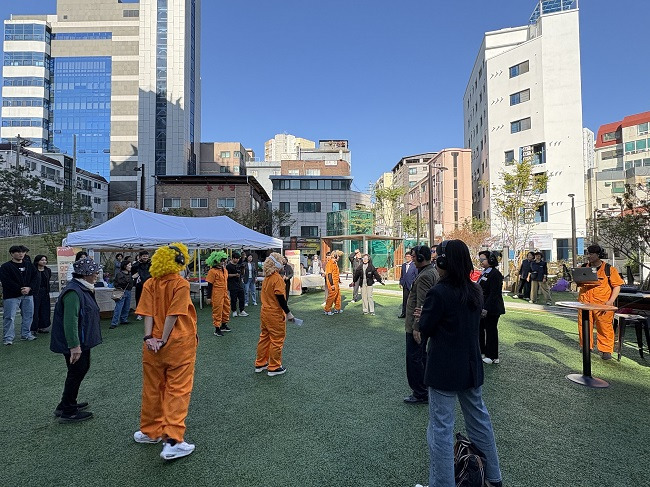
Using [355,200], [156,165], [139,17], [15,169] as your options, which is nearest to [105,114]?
[156,165]

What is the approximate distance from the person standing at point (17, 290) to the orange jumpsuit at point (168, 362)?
20.4 ft

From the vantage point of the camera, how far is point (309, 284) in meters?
17.5

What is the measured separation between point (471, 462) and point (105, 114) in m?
75.0

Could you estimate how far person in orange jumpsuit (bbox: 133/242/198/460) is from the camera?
10.8 feet

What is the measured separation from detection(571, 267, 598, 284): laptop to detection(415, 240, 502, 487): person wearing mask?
4360 mm

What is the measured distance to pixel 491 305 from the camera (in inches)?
234

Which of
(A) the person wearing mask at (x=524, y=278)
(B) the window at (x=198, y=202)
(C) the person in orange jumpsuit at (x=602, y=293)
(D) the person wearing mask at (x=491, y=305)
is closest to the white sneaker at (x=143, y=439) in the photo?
(D) the person wearing mask at (x=491, y=305)

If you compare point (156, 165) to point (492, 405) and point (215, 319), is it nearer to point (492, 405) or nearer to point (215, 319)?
point (215, 319)

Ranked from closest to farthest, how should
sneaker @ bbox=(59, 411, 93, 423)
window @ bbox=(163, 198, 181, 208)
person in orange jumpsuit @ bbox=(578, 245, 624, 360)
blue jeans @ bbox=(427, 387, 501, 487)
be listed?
blue jeans @ bbox=(427, 387, 501, 487) < sneaker @ bbox=(59, 411, 93, 423) < person in orange jumpsuit @ bbox=(578, 245, 624, 360) < window @ bbox=(163, 198, 181, 208)

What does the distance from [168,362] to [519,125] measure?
45.1 metres

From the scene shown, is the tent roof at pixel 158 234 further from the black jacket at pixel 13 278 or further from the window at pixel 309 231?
the window at pixel 309 231

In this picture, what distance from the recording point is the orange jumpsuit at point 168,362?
10.9ft

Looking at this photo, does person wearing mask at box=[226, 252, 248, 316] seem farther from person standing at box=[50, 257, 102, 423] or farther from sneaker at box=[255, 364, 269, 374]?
person standing at box=[50, 257, 102, 423]

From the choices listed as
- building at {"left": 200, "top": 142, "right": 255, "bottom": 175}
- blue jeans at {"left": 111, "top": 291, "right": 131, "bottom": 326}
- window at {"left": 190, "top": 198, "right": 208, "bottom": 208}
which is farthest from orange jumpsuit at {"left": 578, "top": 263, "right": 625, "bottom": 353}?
building at {"left": 200, "top": 142, "right": 255, "bottom": 175}
